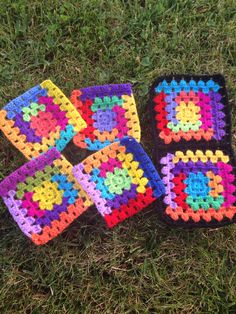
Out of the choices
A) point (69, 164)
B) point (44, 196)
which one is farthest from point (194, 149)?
point (44, 196)

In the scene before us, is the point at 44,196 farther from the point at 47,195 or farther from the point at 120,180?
the point at 120,180

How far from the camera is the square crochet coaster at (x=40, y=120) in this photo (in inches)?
62.9

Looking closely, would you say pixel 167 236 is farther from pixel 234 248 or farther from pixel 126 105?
pixel 126 105

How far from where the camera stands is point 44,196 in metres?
1.53

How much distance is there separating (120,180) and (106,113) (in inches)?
11.0

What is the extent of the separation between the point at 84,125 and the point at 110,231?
1.32 feet

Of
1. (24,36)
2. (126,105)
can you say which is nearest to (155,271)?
(126,105)

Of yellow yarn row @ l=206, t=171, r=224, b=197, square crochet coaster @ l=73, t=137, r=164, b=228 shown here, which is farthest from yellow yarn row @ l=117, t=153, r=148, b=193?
yellow yarn row @ l=206, t=171, r=224, b=197

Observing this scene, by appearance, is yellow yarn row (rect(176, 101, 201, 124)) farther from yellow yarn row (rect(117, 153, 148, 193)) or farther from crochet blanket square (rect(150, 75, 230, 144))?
yellow yarn row (rect(117, 153, 148, 193))

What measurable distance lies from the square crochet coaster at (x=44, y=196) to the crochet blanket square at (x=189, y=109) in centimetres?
38

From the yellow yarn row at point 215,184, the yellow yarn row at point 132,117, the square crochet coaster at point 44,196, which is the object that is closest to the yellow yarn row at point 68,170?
the square crochet coaster at point 44,196

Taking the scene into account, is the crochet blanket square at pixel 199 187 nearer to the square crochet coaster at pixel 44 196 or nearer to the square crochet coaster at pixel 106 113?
the square crochet coaster at pixel 106 113

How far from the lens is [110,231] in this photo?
1568mm

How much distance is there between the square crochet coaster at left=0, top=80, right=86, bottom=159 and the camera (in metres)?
1.60
